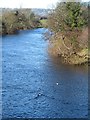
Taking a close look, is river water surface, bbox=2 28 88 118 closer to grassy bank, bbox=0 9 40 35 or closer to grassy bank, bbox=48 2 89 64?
grassy bank, bbox=48 2 89 64

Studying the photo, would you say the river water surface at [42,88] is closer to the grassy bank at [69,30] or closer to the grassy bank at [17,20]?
the grassy bank at [69,30]

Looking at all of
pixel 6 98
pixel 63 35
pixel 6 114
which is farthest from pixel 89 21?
pixel 6 114

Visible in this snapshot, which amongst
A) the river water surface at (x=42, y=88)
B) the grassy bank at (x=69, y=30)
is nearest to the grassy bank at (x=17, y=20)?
the grassy bank at (x=69, y=30)

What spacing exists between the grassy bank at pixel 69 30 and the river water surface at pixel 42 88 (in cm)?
177

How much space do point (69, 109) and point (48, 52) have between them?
16.6m

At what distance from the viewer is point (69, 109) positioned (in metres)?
15.1

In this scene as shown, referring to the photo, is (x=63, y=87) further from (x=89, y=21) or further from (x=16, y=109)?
(x=89, y=21)

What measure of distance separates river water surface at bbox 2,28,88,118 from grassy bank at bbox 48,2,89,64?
1766 mm

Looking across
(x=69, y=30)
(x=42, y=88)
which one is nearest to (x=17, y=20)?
(x=69, y=30)

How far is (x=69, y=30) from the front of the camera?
29578 millimetres

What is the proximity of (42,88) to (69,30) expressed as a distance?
39.7 feet

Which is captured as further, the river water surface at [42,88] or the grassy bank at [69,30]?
the grassy bank at [69,30]

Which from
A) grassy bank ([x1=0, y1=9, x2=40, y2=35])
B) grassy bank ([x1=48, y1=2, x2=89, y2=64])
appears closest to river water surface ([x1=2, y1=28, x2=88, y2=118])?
grassy bank ([x1=48, y1=2, x2=89, y2=64])

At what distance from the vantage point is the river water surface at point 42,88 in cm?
1477
